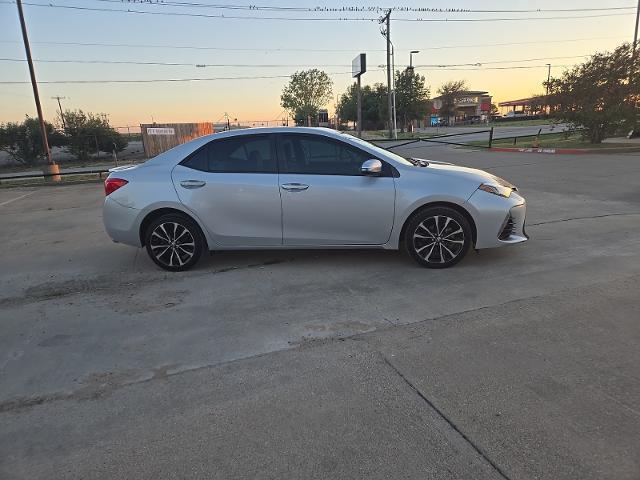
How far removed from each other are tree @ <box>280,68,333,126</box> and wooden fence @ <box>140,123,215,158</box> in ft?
143

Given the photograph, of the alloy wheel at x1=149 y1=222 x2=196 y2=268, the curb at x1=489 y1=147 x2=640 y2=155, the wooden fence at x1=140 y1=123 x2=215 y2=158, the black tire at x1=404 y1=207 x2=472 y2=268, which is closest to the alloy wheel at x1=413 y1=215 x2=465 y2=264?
the black tire at x1=404 y1=207 x2=472 y2=268

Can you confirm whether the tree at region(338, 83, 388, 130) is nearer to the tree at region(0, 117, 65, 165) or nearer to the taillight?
the tree at region(0, 117, 65, 165)

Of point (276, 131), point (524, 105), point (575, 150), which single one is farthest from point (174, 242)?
point (524, 105)

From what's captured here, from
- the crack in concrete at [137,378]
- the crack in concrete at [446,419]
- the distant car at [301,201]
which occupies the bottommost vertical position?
the crack in concrete at [446,419]

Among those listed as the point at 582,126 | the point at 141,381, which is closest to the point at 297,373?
the point at 141,381

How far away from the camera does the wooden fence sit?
3073cm

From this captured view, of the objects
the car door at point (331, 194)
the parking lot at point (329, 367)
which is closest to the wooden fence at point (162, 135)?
the parking lot at point (329, 367)

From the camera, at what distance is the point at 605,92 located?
60.9 ft

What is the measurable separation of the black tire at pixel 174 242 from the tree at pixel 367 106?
71.5 metres

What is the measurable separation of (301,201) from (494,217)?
2.13 metres

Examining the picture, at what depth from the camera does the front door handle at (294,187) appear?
5367mm

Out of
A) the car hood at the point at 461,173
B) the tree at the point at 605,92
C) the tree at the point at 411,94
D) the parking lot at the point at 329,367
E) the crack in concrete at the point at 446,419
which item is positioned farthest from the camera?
the tree at the point at 411,94

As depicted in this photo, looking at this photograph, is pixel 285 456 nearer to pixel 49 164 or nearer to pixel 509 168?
pixel 509 168

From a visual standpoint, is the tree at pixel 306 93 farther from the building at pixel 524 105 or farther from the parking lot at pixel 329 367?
the parking lot at pixel 329 367
